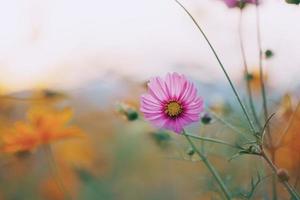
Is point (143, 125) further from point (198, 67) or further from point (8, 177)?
point (198, 67)

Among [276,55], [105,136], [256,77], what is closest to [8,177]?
[105,136]

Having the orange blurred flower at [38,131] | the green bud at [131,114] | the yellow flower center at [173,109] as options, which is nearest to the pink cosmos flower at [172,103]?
the yellow flower center at [173,109]

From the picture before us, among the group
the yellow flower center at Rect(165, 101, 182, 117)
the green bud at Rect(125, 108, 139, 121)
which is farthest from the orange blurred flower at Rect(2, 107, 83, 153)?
the yellow flower center at Rect(165, 101, 182, 117)

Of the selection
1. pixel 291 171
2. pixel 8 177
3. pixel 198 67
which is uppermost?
pixel 8 177

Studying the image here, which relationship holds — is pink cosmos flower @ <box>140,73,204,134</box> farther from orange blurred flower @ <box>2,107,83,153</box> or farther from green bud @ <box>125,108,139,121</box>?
orange blurred flower @ <box>2,107,83,153</box>

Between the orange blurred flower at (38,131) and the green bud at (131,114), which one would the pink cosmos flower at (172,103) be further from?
the orange blurred flower at (38,131)

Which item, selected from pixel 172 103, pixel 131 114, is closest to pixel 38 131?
pixel 131 114
